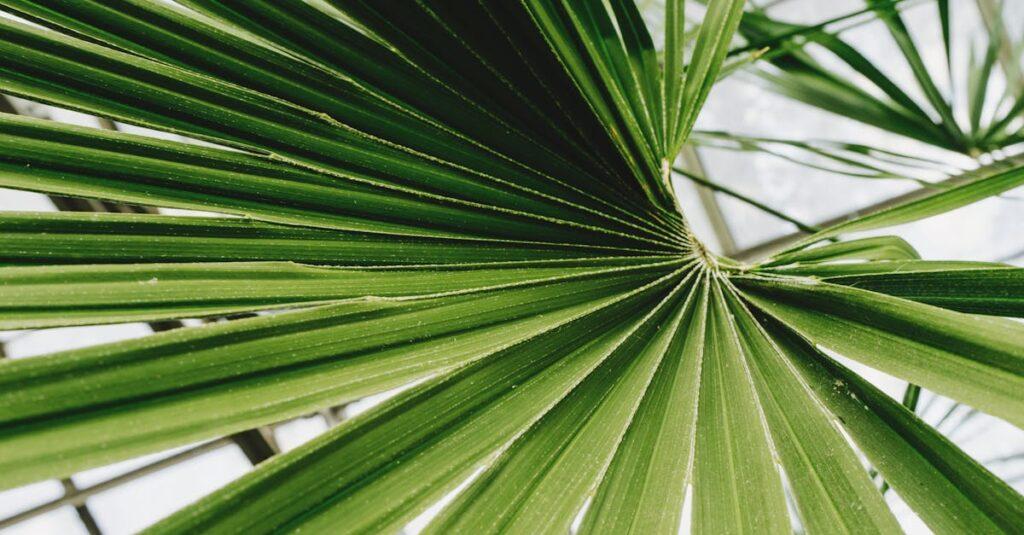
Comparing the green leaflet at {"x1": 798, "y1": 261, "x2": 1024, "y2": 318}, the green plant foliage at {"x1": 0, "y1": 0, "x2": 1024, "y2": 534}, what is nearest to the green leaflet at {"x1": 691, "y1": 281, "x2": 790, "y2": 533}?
the green plant foliage at {"x1": 0, "y1": 0, "x2": 1024, "y2": 534}

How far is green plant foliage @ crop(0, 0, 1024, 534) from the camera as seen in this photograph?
49 cm

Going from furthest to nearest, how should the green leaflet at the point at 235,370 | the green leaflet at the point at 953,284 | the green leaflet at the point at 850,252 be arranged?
1. the green leaflet at the point at 850,252
2. the green leaflet at the point at 953,284
3. the green leaflet at the point at 235,370

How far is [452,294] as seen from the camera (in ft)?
2.03

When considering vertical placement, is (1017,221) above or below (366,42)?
below

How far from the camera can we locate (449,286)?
62cm

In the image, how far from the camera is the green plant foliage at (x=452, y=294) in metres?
0.49

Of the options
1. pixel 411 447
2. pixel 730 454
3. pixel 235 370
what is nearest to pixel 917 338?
pixel 730 454

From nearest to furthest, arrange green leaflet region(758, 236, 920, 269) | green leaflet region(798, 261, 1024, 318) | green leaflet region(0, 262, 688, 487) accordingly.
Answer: green leaflet region(0, 262, 688, 487) < green leaflet region(798, 261, 1024, 318) < green leaflet region(758, 236, 920, 269)

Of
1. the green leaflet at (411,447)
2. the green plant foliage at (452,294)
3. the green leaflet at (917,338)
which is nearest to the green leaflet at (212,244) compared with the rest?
the green plant foliage at (452,294)

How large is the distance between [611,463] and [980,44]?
5037 millimetres

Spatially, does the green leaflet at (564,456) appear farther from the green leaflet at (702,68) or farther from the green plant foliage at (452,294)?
the green leaflet at (702,68)

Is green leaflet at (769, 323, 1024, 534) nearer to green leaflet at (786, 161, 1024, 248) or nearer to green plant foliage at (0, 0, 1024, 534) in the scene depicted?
green plant foliage at (0, 0, 1024, 534)

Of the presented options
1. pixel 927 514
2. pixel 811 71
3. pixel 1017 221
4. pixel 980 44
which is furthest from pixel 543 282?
pixel 980 44

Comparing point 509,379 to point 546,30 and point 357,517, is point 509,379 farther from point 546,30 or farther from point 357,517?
point 546,30
